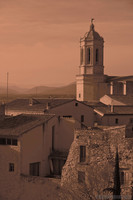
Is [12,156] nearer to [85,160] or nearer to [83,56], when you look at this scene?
[85,160]

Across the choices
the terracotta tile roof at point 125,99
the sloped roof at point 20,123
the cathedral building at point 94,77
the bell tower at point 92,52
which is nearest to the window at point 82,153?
the sloped roof at point 20,123

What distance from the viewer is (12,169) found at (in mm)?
25125

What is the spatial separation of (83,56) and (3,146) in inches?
1830

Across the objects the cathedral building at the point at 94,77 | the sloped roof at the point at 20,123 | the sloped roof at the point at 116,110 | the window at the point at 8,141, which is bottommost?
→ the window at the point at 8,141

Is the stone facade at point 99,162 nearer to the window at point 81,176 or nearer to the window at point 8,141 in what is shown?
the window at point 81,176

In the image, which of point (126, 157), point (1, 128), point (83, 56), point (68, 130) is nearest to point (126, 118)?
point (68, 130)

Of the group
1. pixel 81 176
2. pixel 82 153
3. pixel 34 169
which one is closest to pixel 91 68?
pixel 34 169

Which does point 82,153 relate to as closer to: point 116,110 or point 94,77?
point 116,110

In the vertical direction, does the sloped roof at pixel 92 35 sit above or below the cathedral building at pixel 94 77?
above

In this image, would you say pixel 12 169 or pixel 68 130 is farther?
pixel 68 130

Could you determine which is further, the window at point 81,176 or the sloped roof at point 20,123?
the sloped roof at point 20,123

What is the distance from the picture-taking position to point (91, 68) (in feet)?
226

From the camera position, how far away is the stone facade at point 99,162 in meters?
20.0

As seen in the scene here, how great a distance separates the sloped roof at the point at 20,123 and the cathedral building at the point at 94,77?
3577 centimetres
